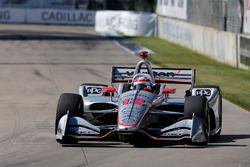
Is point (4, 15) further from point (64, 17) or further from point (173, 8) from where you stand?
point (173, 8)

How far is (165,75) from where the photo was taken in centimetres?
1434

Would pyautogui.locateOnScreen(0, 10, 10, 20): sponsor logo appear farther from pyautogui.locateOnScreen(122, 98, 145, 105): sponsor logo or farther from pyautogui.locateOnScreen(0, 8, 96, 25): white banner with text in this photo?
pyautogui.locateOnScreen(122, 98, 145, 105): sponsor logo

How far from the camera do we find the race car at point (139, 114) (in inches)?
469

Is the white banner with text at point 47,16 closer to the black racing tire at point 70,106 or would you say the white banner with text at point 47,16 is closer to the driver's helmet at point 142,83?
the driver's helmet at point 142,83

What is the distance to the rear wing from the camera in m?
14.2

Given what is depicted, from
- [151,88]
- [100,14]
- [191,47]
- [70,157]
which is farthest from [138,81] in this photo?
[100,14]

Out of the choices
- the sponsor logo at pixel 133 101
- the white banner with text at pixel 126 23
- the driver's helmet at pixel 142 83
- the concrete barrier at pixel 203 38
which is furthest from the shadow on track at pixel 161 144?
the white banner with text at pixel 126 23

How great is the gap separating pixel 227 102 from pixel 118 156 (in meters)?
7.24

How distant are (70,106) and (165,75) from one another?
2334mm

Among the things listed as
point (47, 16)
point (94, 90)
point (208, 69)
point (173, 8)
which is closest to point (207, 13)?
point (208, 69)

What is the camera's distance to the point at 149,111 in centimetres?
1221

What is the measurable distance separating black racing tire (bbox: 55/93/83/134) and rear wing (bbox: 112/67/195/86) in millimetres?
1593

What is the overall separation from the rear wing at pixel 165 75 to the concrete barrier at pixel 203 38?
14.3 meters

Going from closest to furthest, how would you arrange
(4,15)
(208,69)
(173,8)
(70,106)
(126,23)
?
(70,106), (208,69), (173,8), (126,23), (4,15)
